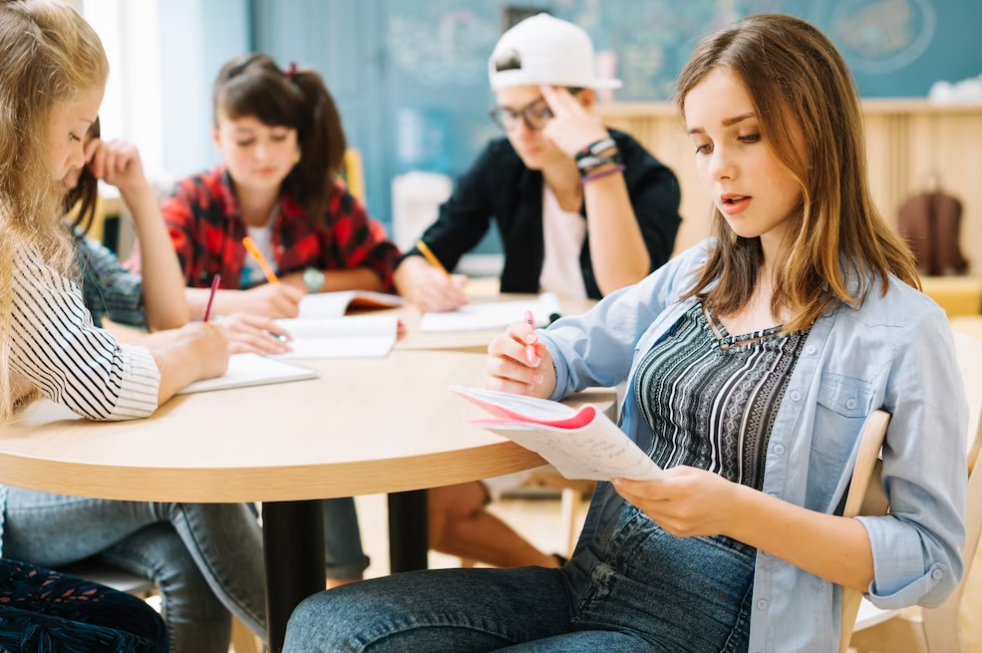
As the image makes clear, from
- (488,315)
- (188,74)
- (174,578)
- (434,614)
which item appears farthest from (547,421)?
A: (188,74)

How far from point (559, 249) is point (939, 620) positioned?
3.98 feet

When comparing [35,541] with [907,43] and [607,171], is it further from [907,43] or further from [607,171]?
[907,43]

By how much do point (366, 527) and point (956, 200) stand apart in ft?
9.61

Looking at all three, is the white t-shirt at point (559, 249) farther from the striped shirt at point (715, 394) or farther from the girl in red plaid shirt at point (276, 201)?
the striped shirt at point (715, 394)

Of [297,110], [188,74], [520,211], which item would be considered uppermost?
[188,74]

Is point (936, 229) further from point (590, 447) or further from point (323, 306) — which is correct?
point (590, 447)

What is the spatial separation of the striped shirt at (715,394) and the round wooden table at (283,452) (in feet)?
0.44

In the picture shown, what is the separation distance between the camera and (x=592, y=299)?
2.05 meters

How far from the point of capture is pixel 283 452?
928 millimetres

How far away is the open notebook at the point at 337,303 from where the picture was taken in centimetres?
177

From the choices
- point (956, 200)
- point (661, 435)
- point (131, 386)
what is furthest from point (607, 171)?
point (956, 200)

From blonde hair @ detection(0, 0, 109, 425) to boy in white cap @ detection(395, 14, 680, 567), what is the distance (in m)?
0.88

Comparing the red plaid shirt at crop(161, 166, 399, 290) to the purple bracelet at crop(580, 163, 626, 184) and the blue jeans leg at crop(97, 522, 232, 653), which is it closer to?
the purple bracelet at crop(580, 163, 626, 184)

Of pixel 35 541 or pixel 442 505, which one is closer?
pixel 35 541
